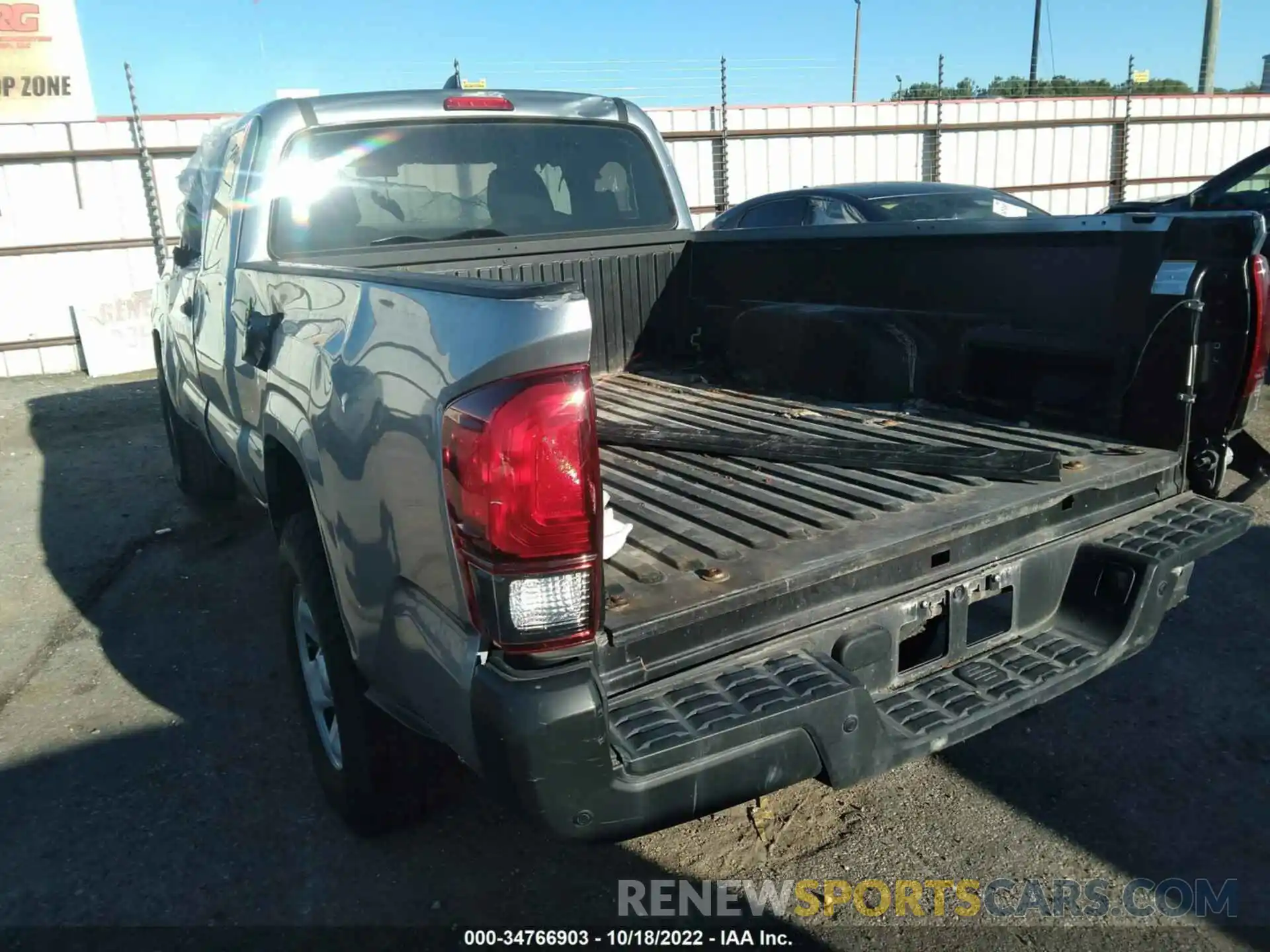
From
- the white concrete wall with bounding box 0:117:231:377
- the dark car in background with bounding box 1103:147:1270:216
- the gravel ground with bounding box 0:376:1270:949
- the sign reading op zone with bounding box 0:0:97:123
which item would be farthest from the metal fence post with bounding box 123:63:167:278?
the dark car in background with bounding box 1103:147:1270:216

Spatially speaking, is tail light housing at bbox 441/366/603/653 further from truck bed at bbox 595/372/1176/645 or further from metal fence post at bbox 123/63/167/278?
metal fence post at bbox 123/63/167/278

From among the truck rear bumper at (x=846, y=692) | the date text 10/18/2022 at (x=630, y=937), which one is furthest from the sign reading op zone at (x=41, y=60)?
the truck rear bumper at (x=846, y=692)

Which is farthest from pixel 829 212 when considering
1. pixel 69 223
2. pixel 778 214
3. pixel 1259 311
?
pixel 69 223

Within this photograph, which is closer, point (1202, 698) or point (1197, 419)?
point (1197, 419)

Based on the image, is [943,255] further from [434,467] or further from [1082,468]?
[434,467]

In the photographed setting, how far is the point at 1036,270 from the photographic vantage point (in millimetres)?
3102

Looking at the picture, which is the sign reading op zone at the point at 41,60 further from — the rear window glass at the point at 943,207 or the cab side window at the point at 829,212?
the rear window glass at the point at 943,207

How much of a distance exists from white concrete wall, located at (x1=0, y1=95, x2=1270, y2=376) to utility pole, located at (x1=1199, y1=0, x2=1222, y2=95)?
246 centimetres

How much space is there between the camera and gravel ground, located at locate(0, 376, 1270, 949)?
2.46 meters

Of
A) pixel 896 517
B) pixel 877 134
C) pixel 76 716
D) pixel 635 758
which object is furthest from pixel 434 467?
pixel 877 134

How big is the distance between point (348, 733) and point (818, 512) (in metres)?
1.35

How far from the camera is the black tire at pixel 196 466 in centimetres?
584

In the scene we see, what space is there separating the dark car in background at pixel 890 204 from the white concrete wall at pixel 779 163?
3.51m

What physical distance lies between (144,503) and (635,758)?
5423 millimetres
